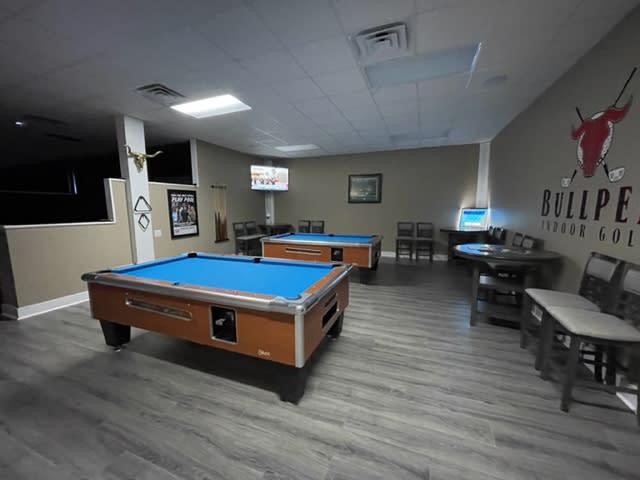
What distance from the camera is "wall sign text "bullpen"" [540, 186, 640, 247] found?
6.02ft

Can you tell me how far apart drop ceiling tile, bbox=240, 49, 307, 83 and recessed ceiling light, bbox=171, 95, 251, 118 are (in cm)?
92

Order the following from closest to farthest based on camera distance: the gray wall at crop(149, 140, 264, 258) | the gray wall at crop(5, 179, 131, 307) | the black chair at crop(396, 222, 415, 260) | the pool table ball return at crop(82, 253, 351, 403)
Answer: the pool table ball return at crop(82, 253, 351, 403), the gray wall at crop(5, 179, 131, 307), the gray wall at crop(149, 140, 264, 258), the black chair at crop(396, 222, 415, 260)

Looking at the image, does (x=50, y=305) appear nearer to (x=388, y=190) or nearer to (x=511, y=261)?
(x=511, y=261)

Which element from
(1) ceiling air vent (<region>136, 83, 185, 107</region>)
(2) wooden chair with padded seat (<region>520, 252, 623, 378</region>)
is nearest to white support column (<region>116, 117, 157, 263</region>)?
(1) ceiling air vent (<region>136, 83, 185, 107</region>)

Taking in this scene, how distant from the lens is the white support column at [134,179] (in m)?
4.07

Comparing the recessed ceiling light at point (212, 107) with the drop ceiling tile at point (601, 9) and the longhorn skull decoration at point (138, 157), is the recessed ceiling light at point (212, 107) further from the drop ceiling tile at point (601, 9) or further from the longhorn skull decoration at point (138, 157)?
the drop ceiling tile at point (601, 9)

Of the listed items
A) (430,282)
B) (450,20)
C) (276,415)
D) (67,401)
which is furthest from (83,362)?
(430,282)

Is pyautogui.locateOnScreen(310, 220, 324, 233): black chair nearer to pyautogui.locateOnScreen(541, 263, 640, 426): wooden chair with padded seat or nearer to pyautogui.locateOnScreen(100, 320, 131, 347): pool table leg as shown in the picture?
pyautogui.locateOnScreen(100, 320, 131, 347): pool table leg

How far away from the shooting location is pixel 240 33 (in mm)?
2090

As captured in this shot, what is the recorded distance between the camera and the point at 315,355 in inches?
88.7

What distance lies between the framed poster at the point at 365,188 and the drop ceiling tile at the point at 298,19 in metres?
4.88

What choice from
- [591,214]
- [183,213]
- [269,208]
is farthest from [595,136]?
[269,208]

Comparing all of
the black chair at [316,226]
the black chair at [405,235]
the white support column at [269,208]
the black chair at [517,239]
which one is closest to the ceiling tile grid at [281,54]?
the black chair at [517,239]

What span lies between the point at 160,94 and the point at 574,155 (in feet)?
15.5
